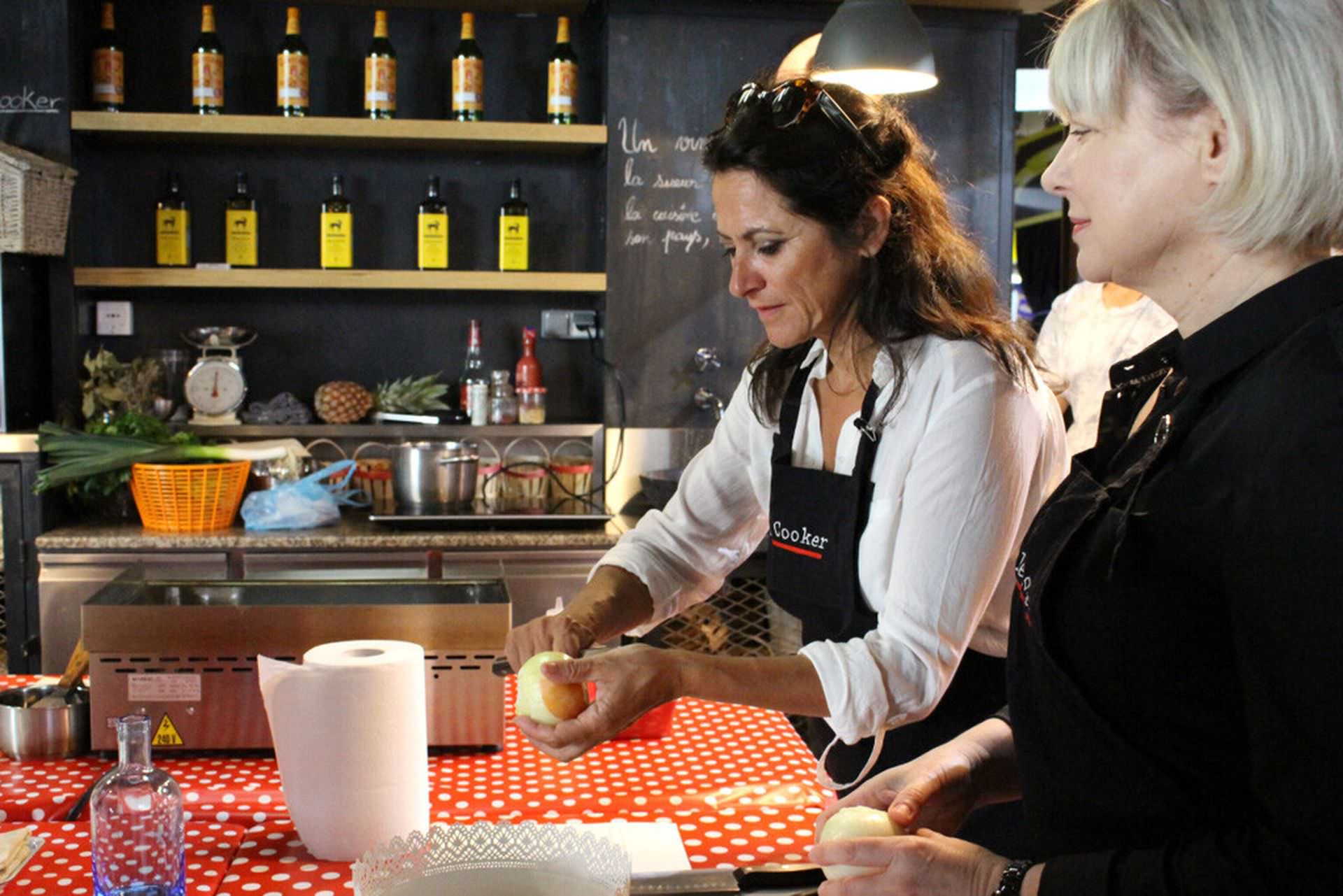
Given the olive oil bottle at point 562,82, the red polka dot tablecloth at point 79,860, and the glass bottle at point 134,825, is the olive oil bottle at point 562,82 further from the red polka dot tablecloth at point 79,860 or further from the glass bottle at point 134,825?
the glass bottle at point 134,825

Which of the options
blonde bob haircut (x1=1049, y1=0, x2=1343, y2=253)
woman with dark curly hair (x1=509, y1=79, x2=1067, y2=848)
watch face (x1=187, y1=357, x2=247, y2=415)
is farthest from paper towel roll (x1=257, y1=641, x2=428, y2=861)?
watch face (x1=187, y1=357, x2=247, y2=415)

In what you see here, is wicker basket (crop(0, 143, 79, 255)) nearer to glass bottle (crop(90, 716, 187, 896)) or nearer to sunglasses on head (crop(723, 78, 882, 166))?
sunglasses on head (crop(723, 78, 882, 166))

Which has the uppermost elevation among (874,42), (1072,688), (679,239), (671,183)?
(874,42)

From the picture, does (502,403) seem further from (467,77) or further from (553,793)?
(553,793)

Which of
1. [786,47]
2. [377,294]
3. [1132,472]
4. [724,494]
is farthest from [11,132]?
[1132,472]

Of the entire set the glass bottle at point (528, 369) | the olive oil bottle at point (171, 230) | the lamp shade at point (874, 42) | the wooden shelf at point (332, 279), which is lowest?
the glass bottle at point (528, 369)

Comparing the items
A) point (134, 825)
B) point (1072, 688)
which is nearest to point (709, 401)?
point (134, 825)

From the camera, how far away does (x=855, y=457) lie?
178 cm

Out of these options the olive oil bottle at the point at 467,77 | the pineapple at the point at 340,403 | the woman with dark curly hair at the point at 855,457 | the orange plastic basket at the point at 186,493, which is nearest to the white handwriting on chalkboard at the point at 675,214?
the olive oil bottle at the point at 467,77

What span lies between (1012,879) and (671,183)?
3438 millimetres

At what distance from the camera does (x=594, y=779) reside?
5.94 ft

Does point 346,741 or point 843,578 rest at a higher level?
point 843,578

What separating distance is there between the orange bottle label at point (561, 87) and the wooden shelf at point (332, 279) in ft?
1.76

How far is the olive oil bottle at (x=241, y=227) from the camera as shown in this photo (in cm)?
423
